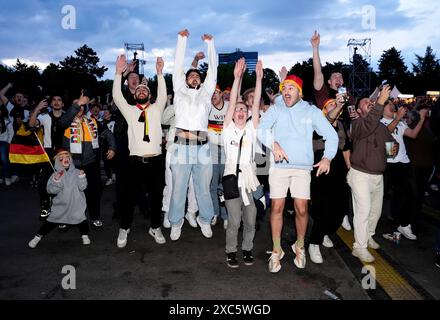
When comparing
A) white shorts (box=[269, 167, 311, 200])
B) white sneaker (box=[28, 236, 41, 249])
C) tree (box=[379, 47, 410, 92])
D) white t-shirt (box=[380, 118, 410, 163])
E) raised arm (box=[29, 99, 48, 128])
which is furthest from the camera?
tree (box=[379, 47, 410, 92])

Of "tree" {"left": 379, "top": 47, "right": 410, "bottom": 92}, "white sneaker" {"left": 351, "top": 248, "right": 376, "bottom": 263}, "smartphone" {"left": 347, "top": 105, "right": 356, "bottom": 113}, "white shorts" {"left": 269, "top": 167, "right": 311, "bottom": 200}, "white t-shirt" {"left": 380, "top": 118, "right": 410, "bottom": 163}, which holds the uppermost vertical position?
"tree" {"left": 379, "top": 47, "right": 410, "bottom": 92}

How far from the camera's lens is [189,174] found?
4.82 meters

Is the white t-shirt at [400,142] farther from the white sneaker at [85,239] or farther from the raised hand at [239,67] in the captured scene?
the white sneaker at [85,239]

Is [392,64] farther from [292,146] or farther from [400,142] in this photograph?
Answer: [292,146]

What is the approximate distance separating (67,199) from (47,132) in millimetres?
2103

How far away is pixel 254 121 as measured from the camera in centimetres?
407

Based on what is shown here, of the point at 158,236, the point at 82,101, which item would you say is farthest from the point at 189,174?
the point at 82,101

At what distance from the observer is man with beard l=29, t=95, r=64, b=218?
5384 mm

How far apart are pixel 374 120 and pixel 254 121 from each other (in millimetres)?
1358

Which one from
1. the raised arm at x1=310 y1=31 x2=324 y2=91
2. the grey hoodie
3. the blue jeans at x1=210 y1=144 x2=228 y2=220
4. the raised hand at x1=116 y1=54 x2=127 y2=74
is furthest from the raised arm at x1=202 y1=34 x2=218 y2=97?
the grey hoodie

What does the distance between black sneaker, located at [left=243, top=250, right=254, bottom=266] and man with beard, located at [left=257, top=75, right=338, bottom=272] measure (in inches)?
10.0

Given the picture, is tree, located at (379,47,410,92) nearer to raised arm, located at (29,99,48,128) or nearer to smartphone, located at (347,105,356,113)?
smartphone, located at (347,105,356,113)

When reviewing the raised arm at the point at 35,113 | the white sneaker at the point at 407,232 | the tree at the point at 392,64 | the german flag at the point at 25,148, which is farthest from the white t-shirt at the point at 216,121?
the tree at the point at 392,64

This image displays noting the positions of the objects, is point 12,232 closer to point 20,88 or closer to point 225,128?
point 225,128
